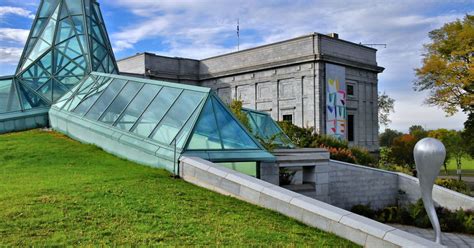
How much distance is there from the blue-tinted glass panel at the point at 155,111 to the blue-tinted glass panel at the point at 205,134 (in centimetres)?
144

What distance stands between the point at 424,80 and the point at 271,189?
27642mm

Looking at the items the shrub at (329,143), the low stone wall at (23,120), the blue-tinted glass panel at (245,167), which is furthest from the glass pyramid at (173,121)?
the shrub at (329,143)

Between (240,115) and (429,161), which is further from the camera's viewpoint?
(240,115)

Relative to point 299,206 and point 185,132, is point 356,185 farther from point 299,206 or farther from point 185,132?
point 299,206

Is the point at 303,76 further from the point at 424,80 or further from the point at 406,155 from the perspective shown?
the point at 406,155

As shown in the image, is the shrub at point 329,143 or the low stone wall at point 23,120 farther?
the shrub at point 329,143

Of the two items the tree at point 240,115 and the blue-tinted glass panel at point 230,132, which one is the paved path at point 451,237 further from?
the tree at point 240,115

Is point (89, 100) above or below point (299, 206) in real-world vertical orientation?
above

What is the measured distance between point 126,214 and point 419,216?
12889mm

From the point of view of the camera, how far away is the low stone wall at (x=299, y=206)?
286 inches

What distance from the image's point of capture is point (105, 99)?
16578mm

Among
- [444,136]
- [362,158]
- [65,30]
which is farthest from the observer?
[444,136]

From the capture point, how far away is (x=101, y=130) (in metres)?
15.1

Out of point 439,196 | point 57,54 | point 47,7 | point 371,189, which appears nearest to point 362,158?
point 371,189
